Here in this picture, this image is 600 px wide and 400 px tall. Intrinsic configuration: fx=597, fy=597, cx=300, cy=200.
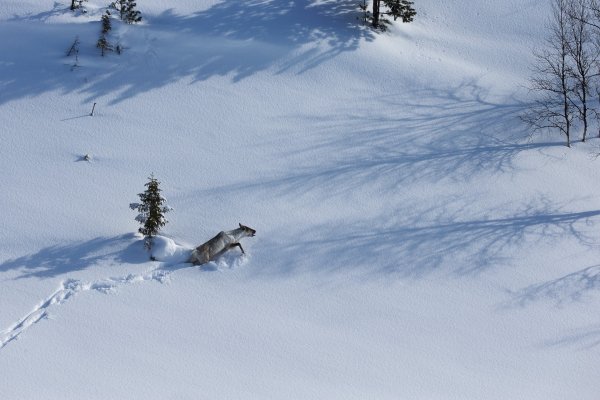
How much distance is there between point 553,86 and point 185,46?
38.4ft

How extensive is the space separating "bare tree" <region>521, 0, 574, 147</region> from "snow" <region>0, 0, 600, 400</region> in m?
0.47

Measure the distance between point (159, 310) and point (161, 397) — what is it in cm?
200

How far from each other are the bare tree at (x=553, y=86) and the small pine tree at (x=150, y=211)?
11425 millimetres

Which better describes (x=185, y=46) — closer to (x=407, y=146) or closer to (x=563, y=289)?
(x=407, y=146)

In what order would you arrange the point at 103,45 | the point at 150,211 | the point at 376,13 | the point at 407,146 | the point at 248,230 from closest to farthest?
the point at 150,211, the point at 248,230, the point at 407,146, the point at 103,45, the point at 376,13

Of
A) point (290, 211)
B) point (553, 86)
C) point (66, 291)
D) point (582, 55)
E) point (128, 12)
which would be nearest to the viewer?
point (66, 291)

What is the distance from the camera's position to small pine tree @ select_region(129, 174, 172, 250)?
12.5 metres

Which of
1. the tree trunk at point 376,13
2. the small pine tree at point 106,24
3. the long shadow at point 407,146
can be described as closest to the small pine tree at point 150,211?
the long shadow at point 407,146

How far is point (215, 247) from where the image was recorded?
12852 millimetres

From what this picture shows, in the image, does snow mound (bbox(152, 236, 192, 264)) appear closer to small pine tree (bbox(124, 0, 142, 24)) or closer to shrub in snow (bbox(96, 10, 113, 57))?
shrub in snow (bbox(96, 10, 113, 57))

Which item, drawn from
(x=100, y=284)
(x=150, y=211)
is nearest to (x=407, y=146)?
(x=150, y=211)

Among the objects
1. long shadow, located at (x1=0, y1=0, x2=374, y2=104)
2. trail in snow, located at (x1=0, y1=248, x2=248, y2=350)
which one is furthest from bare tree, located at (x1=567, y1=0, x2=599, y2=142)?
trail in snow, located at (x1=0, y1=248, x2=248, y2=350)

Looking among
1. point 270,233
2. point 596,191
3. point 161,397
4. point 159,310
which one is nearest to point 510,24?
point 596,191

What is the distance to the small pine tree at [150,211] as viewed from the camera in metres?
12.5
